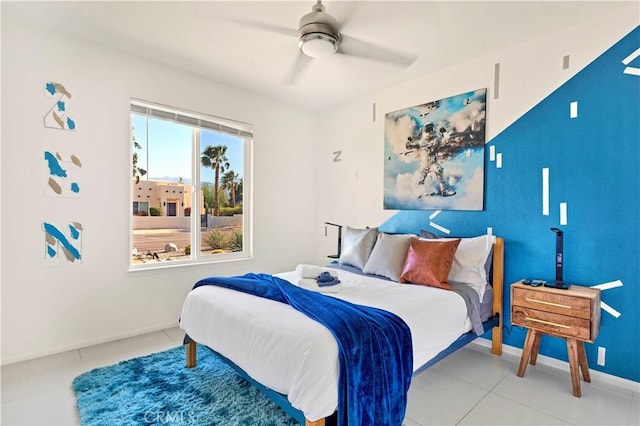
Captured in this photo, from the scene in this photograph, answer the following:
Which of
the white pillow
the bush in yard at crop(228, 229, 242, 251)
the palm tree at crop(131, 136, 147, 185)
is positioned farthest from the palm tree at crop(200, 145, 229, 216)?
the white pillow

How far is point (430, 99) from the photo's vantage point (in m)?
3.52

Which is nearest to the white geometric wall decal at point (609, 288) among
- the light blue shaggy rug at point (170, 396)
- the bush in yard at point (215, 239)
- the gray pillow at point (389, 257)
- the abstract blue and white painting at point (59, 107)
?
the gray pillow at point (389, 257)

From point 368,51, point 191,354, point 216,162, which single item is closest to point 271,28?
point 368,51

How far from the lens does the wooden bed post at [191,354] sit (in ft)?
8.40

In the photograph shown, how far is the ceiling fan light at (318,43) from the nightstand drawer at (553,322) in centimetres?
239

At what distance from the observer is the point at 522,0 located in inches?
90.5

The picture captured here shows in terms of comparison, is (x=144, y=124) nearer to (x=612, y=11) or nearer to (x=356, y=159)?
(x=356, y=159)

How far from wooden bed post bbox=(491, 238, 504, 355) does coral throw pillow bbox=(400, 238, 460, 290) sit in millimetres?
391

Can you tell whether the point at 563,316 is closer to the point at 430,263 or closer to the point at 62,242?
the point at 430,263

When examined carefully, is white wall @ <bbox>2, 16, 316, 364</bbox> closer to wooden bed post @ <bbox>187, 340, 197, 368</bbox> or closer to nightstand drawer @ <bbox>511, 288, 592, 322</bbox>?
wooden bed post @ <bbox>187, 340, 197, 368</bbox>

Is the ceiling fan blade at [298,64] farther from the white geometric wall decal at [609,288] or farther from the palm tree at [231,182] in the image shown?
the white geometric wall decal at [609,288]

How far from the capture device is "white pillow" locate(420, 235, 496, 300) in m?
2.80

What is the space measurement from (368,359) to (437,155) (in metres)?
2.47

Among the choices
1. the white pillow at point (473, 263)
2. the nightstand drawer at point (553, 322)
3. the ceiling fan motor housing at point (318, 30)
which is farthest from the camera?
the white pillow at point (473, 263)
